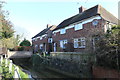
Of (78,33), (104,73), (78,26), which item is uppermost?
(78,26)

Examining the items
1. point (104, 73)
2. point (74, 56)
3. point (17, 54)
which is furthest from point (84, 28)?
point (17, 54)

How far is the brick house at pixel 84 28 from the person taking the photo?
1308 cm

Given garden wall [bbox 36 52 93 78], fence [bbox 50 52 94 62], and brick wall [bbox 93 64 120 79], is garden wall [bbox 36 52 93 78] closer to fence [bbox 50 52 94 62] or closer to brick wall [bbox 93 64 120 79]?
fence [bbox 50 52 94 62]

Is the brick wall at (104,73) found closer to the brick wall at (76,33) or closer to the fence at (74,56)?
the fence at (74,56)

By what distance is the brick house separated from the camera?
13.1m

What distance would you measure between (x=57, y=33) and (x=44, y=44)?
869 cm

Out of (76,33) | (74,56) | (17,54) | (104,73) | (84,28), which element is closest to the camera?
(104,73)

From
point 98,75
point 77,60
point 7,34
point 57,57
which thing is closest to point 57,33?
point 57,57

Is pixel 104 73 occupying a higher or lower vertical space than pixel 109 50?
lower

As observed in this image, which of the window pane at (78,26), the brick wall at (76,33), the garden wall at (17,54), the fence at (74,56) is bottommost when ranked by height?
the garden wall at (17,54)

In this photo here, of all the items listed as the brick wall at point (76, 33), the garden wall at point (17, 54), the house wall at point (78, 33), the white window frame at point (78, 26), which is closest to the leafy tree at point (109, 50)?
the house wall at point (78, 33)

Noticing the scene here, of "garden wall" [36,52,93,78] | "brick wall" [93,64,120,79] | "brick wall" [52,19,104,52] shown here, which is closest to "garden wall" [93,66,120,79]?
"brick wall" [93,64,120,79]

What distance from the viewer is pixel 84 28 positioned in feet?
52.6

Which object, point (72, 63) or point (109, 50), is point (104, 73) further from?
point (72, 63)
